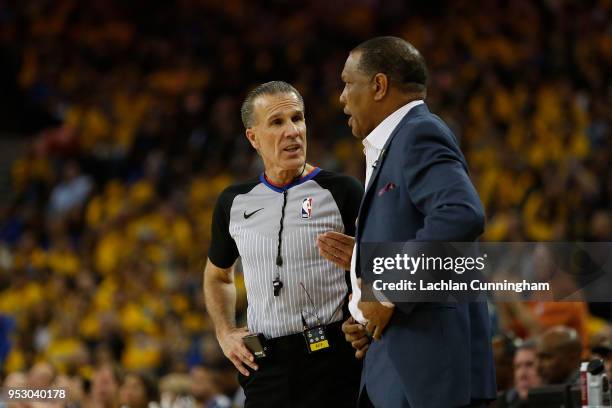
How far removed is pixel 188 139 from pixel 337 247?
10.8 metres

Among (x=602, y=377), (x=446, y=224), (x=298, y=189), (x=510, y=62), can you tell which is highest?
(x=510, y=62)

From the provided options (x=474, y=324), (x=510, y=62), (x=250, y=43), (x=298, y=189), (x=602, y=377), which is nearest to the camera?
(x=474, y=324)

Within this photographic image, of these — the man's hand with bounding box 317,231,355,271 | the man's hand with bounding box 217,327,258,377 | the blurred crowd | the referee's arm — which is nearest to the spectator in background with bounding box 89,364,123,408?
the blurred crowd

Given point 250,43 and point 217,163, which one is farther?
point 250,43

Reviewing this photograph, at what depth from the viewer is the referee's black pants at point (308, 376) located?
4062 mm

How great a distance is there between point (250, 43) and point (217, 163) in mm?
2983

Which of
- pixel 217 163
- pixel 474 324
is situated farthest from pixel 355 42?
pixel 474 324

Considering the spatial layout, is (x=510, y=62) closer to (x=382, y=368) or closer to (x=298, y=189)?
(x=298, y=189)

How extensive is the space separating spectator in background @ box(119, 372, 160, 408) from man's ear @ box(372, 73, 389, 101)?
3662 mm

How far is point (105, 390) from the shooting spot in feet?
22.8

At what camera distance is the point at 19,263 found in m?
13.3

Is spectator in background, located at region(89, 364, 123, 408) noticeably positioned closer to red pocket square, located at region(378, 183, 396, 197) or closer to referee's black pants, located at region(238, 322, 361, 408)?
referee's black pants, located at region(238, 322, 361, 408)

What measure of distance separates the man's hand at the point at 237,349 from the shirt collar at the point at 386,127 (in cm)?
112

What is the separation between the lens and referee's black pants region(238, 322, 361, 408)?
4.06 meters
